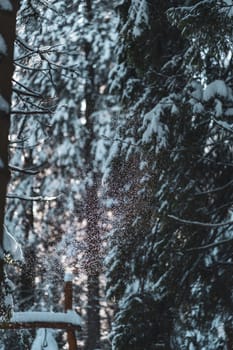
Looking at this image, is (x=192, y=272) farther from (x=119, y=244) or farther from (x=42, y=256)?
(x=42, y=256)

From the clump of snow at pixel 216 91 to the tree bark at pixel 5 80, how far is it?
5.33 meters

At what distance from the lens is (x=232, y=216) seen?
29.9 feet

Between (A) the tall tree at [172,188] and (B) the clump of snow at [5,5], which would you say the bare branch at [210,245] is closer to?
(A) the tall tree at [172,188]

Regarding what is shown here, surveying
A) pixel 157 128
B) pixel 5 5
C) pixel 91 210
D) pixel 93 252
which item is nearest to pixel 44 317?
pixel 157 128

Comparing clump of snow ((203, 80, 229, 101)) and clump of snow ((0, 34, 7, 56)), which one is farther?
clump of snow ((203, 80, 229, 101))

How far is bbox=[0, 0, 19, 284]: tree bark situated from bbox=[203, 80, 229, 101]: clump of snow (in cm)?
533

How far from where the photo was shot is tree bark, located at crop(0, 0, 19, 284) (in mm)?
2814

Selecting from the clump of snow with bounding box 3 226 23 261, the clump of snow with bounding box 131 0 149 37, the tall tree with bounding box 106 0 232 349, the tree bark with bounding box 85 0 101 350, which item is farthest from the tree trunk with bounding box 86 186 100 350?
the clump of snow with bounding box 3 226 23 261

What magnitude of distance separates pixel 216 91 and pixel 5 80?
5470 mm

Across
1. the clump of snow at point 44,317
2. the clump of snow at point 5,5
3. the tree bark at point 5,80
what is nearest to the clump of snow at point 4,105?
the tree bark at point 5,80

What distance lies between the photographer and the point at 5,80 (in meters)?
2.87

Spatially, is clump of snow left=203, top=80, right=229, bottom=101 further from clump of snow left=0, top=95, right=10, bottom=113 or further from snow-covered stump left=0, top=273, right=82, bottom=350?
clump of snow left=0, top=95, right=10, bottom=113

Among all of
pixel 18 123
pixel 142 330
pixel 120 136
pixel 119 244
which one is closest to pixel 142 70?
pixel 120 136

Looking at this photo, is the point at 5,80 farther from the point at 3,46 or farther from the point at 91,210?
the point at 91,210
